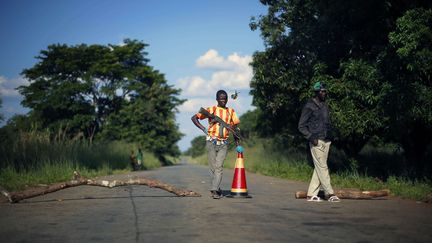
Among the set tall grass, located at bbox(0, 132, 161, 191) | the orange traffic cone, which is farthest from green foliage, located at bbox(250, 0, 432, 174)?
tall grass, located at bbox(0, 132, 161, 191)

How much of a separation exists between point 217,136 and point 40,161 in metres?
9.17

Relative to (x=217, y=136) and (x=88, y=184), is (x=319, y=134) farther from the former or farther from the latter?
(x=88, y=184)

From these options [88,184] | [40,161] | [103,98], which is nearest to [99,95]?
[103,98]

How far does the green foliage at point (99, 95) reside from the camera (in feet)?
146

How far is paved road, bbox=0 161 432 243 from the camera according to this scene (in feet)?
20.2

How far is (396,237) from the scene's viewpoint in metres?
6.09

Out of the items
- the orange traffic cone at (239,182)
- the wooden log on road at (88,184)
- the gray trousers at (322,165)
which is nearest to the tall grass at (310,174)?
the gray trousers at (322,165)

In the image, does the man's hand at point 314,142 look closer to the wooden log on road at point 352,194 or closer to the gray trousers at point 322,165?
the gray trousers at point 322,165

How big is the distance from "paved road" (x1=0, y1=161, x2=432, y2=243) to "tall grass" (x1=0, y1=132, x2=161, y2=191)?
473 centimetres

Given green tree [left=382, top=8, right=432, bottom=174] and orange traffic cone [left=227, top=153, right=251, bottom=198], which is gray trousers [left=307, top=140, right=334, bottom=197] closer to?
orange traffic cone [left=227, top=153, right=251, bottom=198]

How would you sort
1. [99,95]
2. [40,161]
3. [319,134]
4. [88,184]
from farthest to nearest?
[99,95] < [40,161] < [88,184] < [319,134]

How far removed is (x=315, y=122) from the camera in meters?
10.1

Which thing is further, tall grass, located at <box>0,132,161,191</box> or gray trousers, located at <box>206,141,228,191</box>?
tall grass, located at <box>0,132,161,191</box>

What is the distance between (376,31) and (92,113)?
33.7 meters
